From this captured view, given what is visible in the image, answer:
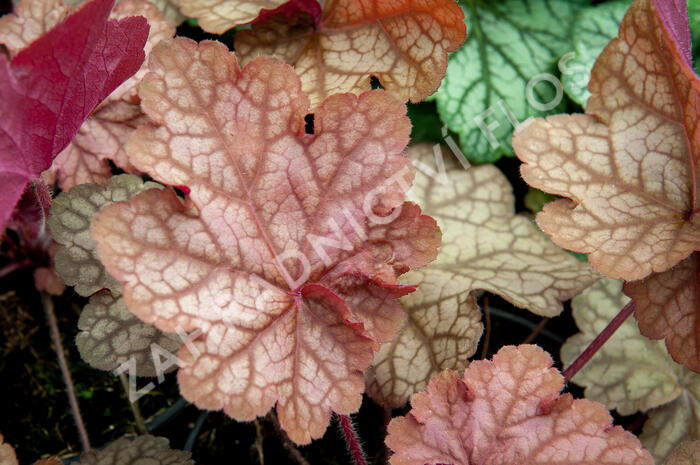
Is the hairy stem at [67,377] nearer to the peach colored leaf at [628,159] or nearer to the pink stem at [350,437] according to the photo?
the pink stem at [350,437]

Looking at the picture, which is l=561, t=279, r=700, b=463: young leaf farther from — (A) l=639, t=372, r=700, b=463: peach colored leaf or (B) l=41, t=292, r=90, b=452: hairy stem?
(B) l=41, t=292, r=90, b=452: hairy stem

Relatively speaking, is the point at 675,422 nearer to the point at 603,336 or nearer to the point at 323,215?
the point at 603,336

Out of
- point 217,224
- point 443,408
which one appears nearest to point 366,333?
point 443,408

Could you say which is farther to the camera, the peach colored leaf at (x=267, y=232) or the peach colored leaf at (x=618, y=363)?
the peach colored leaf at (x=618, y=363)

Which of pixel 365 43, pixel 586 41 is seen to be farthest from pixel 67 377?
pixel 586 41

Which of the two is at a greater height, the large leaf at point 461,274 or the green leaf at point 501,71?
the green leaf at point 501,71

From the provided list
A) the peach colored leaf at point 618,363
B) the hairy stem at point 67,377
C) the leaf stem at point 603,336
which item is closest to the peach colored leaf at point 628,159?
the leaf stem at point 603,336
